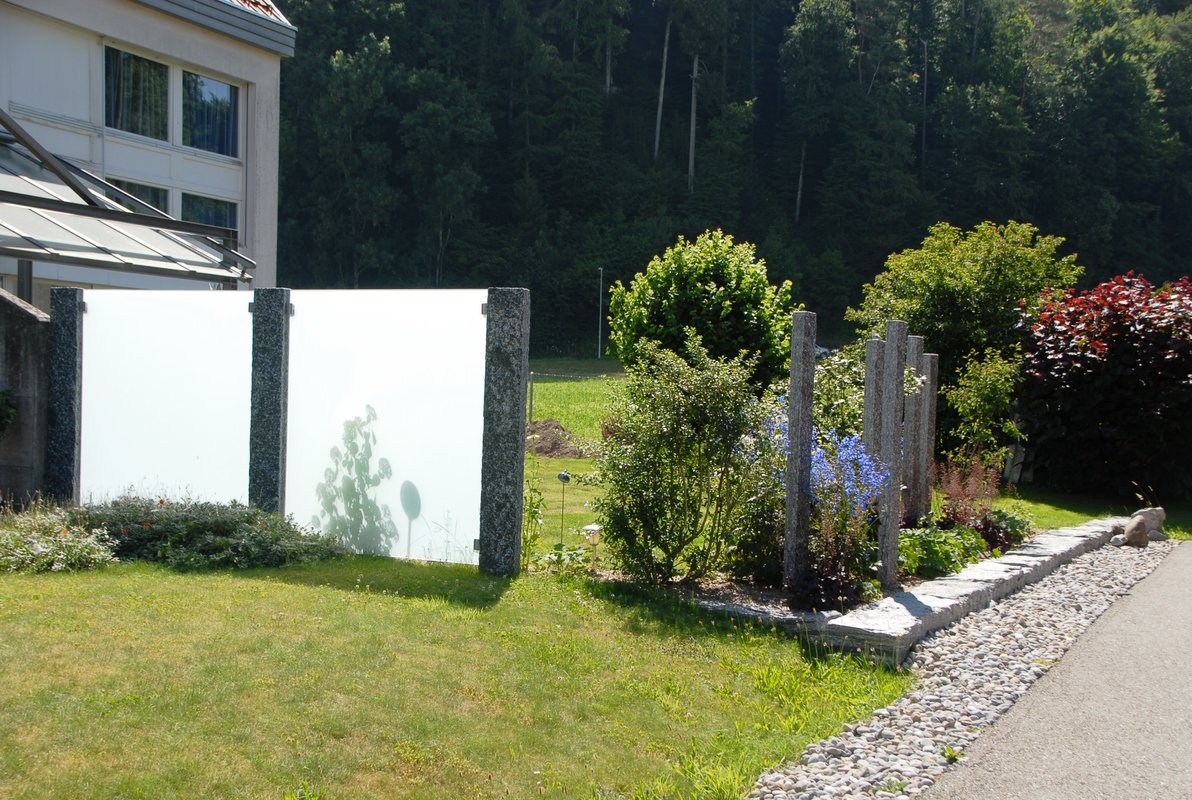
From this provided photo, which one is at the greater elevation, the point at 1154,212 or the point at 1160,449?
the point at 1154,212

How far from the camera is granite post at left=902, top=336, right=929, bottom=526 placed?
31.9ft

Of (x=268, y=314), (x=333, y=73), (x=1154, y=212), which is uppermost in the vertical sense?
(x=333, y=73)

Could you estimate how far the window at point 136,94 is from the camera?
54.7ft

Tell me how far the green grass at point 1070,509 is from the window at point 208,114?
48.2ft

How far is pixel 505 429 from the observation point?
774 cm

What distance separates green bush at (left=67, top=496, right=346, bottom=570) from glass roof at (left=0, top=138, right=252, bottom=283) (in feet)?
10.2

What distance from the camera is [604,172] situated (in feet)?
201

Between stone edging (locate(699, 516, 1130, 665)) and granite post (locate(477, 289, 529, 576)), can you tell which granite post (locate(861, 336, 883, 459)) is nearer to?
stone edging (locate(699, 516, 1130, 665))

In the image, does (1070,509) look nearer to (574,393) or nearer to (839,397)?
(839,397)

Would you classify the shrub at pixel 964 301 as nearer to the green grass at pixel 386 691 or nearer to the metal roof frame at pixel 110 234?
the metal roof frame at pixel 110 234

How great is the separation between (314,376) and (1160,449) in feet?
37.2

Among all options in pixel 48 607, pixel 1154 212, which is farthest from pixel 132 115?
pixel 1154 212

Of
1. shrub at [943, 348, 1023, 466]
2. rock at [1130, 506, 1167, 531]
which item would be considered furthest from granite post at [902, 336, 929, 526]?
rock at [1130, 506, 1167, 531]

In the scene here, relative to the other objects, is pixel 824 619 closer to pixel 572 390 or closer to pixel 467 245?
pixel 572 390
